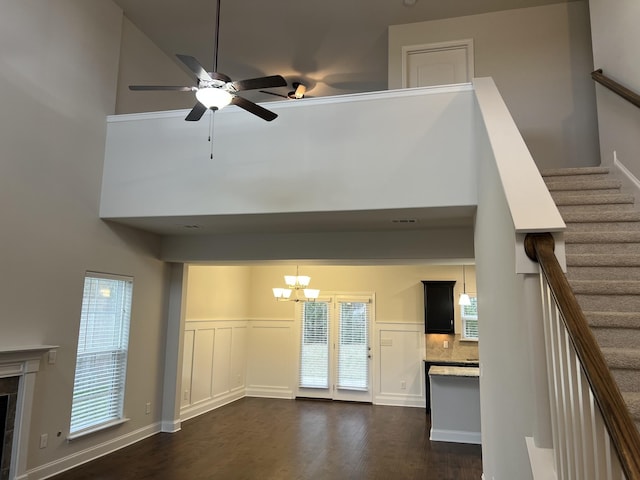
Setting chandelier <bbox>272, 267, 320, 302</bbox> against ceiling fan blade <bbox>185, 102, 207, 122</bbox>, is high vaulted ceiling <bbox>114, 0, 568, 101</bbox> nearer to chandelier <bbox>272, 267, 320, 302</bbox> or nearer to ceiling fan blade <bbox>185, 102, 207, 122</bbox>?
ceiling fan blade <bbox>185, 102, 207, 122</bbox>

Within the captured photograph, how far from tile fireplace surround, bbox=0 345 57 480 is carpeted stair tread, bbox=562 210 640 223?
479 centimetres

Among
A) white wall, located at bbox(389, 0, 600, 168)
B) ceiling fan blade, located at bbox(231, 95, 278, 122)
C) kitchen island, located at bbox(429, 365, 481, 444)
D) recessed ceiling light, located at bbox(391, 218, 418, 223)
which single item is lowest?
kitchen island, located at bbox(429, 365, 481, 444)

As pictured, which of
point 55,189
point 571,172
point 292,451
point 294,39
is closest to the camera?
point 571,172

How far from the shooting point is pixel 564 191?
4.06 meters

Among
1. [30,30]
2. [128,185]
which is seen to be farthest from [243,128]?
[30,30]

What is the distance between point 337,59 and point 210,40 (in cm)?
191

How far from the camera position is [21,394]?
4.12 metres

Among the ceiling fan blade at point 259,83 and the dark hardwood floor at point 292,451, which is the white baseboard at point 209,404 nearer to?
the dark hardwood floor at point 292,451

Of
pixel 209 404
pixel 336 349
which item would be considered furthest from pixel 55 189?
pixel 336 349

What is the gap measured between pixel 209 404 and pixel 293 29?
6084mm

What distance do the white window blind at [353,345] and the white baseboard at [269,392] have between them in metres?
1.04

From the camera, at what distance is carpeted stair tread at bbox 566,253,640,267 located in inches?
115

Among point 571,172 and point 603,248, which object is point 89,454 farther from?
point 571,172

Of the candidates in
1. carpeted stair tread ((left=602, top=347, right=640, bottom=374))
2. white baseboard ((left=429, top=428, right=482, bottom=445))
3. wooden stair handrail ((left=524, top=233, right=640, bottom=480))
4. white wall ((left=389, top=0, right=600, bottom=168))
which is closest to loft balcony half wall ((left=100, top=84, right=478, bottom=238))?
white wall ((left=389, top=0, right=600, bottom=168))
